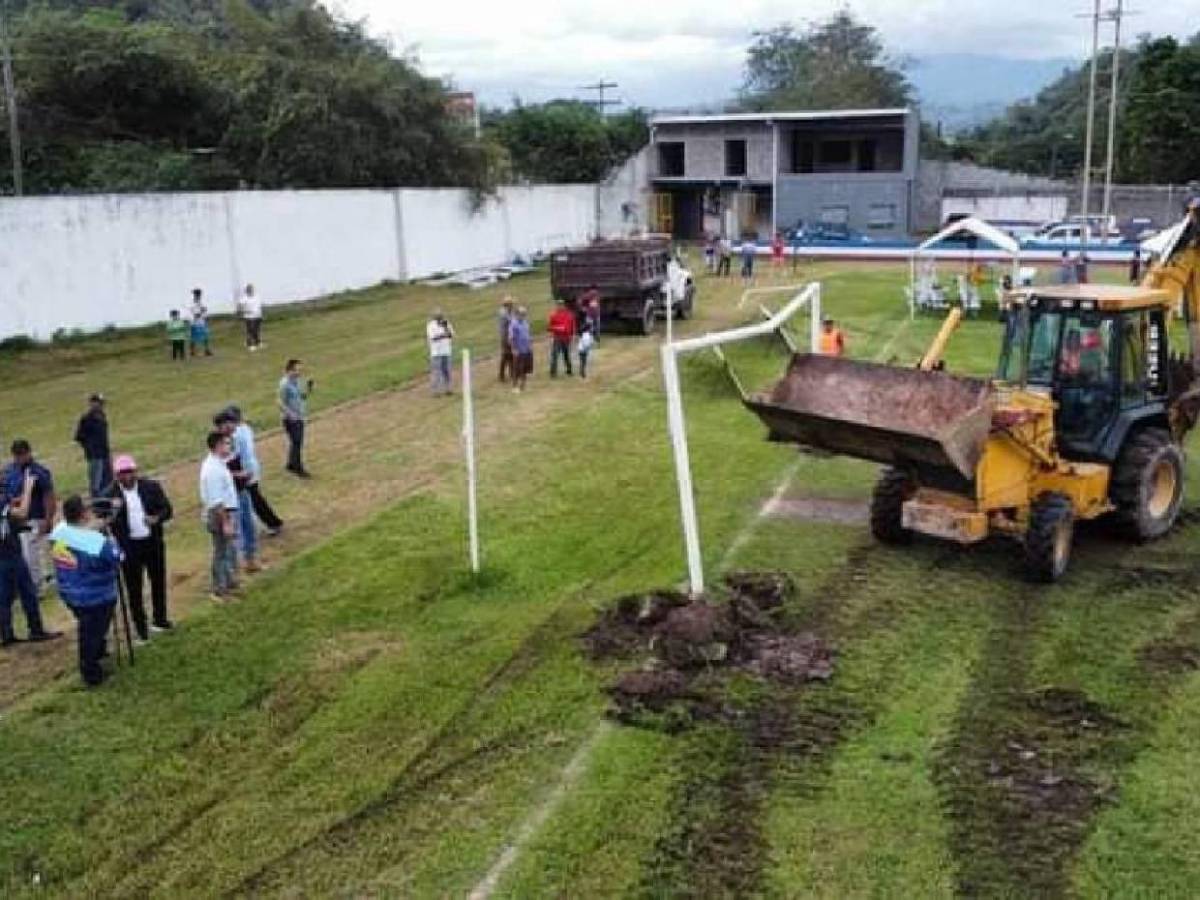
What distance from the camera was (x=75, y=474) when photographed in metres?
16.4

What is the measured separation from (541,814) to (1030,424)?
606 cm

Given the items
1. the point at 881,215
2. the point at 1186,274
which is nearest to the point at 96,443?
the point at 1186,274

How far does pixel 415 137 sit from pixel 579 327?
1877 centimetres

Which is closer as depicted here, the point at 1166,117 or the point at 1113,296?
the point at 1113,296

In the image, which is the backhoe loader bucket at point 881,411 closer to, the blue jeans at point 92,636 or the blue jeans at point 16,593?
the blue jeans at point 92,636

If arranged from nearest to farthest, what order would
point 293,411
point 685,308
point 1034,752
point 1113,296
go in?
1. point 1034,752
2. point 1113,296
3. point 293,411
4. point 685,308

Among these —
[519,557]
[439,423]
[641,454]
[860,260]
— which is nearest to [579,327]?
[439,423]

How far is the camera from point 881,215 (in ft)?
193

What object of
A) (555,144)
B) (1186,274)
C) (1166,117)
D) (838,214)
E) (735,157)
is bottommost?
(838,214)

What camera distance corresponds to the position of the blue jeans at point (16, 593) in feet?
34.7

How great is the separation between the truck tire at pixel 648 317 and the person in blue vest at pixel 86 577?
19.2m

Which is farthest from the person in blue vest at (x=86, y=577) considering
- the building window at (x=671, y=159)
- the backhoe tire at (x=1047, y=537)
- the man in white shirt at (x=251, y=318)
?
the building window at (x=671, y=159)

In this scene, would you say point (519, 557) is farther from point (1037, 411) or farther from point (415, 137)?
point (415, 137)

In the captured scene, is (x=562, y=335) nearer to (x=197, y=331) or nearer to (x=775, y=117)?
(x=197, y=331)
